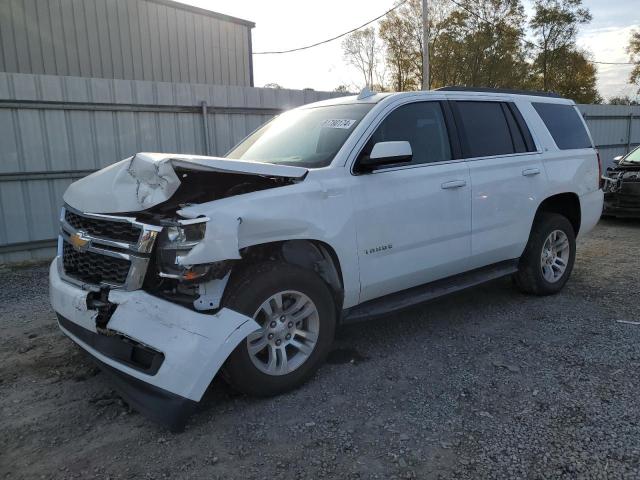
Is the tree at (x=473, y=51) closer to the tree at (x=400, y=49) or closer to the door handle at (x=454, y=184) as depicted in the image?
the tree at (x=400, y=49)

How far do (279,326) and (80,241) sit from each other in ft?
4.47

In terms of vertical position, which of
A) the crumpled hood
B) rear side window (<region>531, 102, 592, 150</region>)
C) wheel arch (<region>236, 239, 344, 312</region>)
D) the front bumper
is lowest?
the front bumper

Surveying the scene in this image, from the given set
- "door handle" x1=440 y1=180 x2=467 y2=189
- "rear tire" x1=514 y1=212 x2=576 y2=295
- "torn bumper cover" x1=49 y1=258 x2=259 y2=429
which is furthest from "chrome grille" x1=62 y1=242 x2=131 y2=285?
"rear tire" x1=514 y1=212 x2=576 y2=295

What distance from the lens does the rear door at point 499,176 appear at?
436cm

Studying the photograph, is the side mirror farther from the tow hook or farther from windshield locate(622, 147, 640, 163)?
windshield locate(622, 147, 640, 163)

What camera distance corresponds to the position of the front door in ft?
11.8

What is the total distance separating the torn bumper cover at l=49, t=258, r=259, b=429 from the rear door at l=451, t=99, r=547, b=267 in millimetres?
2404

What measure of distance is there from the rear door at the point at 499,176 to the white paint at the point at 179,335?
240cm

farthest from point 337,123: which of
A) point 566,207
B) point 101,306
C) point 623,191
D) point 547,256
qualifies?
point 623,191

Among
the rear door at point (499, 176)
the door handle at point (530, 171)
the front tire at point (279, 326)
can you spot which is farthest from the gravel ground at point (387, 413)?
the door handle at point (530, 171)

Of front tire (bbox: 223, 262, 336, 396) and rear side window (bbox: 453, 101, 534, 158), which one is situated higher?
rear side window (bbox: 453, 101, 534, 158)

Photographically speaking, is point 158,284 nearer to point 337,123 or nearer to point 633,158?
point 337,123

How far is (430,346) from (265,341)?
1518mm

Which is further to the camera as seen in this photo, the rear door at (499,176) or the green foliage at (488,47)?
the green foliage at (488,47)
